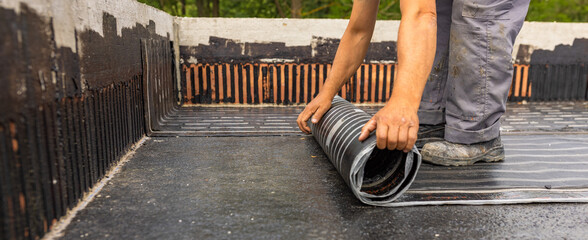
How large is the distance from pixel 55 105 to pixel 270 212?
0.91 m

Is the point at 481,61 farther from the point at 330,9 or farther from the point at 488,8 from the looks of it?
the point at 330,9

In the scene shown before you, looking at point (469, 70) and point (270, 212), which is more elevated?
point (469, 70)

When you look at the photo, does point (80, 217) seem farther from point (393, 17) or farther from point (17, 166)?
point (393, 17)

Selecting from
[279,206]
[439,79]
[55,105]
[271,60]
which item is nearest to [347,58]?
[439,79]

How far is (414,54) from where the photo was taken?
1852mm

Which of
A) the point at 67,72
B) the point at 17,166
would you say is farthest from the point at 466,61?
the point at 17,166

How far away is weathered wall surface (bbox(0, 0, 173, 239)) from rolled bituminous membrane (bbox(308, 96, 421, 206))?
1149 mm

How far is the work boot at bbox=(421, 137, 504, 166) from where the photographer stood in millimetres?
2443

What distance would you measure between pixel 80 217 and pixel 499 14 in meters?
2.38

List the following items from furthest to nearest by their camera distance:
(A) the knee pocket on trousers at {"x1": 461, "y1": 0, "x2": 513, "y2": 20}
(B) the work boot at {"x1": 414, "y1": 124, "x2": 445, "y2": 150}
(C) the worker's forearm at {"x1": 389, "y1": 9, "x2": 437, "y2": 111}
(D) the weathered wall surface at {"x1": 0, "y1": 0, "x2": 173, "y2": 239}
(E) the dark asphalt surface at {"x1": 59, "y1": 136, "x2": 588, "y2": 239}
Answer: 1. (B) the work boot at {"x1": 414, "y1": 124, "x2": 445, "y2": 150}
2. (A) the knee pocket on trousers at {"x1": 461, "y1": 0, "x2": 513, "y2": 20}
3. (C) the worker's forearm at {"x1": 389, "y1": 9, "x2": 437, "y2": 111}
4. (E) the dark asphalt surface at {"x1": 59, "y1": 136, "x2": 588, "y2": 239}
5. (D) the weathered wall surface at {"x1": 0, "y1": 0, "x2": 173, "y2": 239}

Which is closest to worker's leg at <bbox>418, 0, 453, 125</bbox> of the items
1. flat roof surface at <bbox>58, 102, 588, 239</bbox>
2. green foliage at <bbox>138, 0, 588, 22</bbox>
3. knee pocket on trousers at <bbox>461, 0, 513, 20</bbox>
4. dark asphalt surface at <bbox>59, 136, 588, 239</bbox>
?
knee pocket on trousers at <bbox>461, 0, 513, 20</bbox>

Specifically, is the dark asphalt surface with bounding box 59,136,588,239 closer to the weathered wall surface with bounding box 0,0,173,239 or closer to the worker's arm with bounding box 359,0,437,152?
the weathered wall surface with bounding box 0,0,173,239

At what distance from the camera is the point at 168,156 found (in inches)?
99.8

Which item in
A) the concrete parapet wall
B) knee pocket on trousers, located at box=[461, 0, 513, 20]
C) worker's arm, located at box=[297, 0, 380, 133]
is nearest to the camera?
knee pocket on trousers, located at box=[461, 0, 513, 20]
